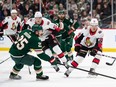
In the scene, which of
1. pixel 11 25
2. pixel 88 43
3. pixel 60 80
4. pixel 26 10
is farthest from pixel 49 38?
pixel 26 10

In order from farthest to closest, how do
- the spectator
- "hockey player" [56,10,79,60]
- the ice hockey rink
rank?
the spectator < "hockey player" [56,10,79,60] < the ice hockey rink

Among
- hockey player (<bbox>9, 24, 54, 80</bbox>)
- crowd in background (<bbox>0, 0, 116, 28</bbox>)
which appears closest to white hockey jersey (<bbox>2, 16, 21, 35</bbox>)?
crowd in background (<bbox>0, 0, 116, 28</bbox>)

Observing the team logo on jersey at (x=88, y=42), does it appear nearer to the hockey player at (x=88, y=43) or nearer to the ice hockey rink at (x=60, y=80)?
the hockey player at (x=88, y=43)

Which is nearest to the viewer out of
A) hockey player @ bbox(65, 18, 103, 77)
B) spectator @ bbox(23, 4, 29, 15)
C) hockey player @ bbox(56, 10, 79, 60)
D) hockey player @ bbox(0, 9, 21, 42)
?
hockey player @ bbox(65, 18, 103, 77)

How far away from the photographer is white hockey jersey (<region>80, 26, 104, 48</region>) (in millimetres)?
6184

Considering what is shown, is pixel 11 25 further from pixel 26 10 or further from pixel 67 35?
pixel 26 10

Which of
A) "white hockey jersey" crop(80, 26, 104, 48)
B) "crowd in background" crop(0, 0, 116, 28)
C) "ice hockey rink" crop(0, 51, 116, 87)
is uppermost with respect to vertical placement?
"white hockey jersey" crop(80, 26, 104, 48)

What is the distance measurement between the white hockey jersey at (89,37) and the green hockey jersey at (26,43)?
0.89m

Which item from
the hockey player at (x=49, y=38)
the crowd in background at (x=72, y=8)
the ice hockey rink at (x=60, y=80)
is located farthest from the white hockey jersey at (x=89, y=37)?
the crowd in background at (x=72, y=8)

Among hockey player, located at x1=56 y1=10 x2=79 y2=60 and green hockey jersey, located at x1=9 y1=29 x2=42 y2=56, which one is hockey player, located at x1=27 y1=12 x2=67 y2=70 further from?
green hockey jersey, located at x1=9 y1=29 x2=42 y2=56

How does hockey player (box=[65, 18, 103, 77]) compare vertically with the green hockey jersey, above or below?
below

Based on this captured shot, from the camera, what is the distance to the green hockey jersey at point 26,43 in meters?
5.55

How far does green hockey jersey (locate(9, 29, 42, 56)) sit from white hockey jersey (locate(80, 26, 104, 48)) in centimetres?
89

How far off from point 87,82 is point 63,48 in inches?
89.3
